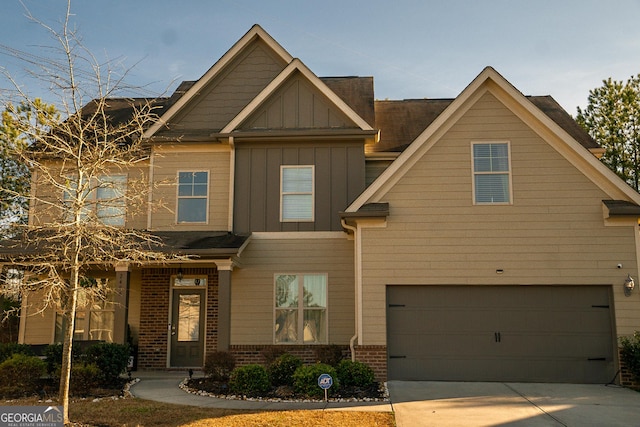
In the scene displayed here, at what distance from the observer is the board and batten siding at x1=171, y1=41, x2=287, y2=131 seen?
15914 mm

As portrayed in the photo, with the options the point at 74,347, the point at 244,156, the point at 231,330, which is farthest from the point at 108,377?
the point at 244,156

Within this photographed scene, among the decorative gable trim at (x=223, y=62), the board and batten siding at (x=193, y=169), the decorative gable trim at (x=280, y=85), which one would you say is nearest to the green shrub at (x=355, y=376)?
the board and batten siding at (x=193, y=169)

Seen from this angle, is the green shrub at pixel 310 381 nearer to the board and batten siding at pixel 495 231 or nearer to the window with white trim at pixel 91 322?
the board and batten siding at pixel 495 231

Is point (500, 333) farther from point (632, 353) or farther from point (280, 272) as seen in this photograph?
point (280, 272)

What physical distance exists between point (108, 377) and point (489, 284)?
26.8 feet

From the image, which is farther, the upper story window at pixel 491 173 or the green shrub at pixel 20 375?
the upper story window at pixel 491 173

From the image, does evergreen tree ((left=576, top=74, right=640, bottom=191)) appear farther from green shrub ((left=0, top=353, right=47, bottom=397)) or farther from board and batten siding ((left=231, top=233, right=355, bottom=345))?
green shrub ((left=0, top=353, right=47, bottom=397))

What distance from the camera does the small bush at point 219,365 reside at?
12250 millimetres

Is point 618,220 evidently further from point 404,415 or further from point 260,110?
point 260,110

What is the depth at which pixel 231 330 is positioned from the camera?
47.5ft

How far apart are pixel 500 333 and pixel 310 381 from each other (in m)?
4.38

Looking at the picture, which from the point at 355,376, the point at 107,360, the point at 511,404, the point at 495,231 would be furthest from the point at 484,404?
the point at 107,360

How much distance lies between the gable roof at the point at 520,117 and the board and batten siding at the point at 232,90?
201 inches

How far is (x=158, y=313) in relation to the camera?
1541 cm
